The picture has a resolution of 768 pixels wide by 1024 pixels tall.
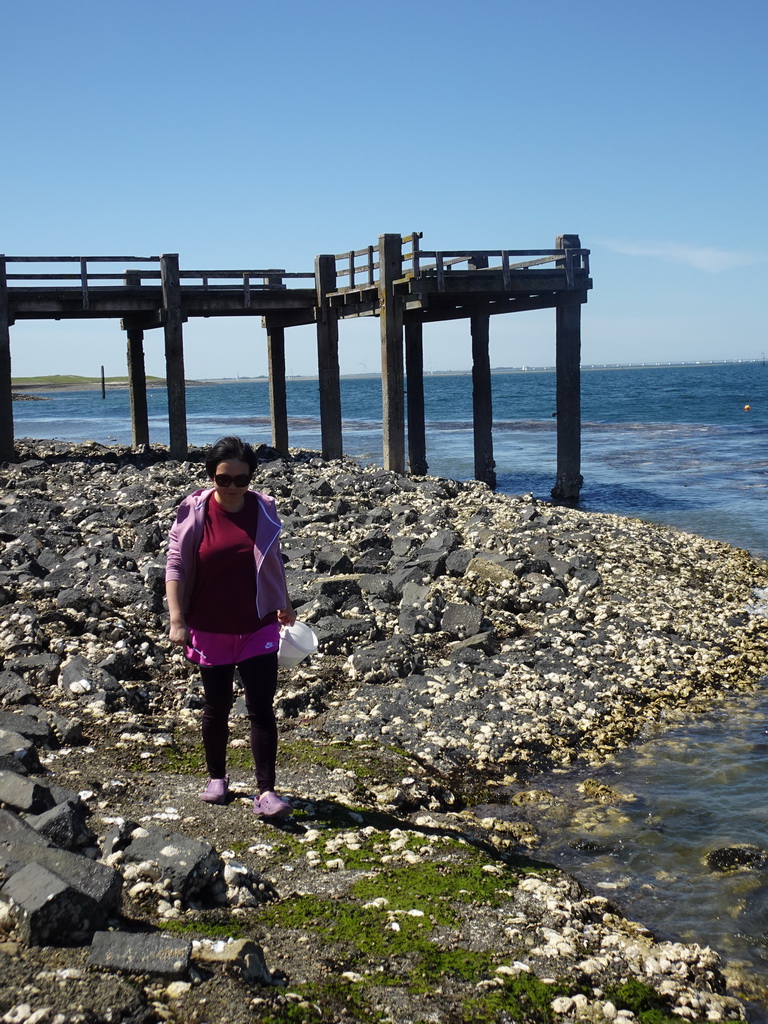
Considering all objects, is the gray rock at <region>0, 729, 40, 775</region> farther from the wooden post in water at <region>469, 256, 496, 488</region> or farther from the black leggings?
the wooden post in water at <region>469, 256, 496, 488</region>

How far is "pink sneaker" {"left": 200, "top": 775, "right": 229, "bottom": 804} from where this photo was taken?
5.29 m

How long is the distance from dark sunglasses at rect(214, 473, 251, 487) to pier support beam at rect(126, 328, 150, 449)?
66.6ft

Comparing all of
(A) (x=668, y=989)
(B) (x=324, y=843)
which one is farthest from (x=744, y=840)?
(B) (x=324, y=843)

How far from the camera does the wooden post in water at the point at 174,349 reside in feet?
64.3

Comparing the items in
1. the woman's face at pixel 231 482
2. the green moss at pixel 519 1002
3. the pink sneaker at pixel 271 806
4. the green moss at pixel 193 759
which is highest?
the woman's face at pixel 231 482

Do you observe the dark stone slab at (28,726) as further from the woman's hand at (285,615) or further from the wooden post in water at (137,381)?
the wooden post in water at (137,381)

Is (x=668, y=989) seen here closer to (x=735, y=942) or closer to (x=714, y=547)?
(x=735, y=942)

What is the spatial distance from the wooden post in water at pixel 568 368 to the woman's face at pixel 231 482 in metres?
15.3

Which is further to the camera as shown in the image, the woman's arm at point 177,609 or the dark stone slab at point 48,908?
the woman's arm at point 177,609

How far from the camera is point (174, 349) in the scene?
20047 millimetres

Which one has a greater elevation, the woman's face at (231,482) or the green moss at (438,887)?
the woman's face at (231,482)

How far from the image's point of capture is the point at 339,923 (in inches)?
166

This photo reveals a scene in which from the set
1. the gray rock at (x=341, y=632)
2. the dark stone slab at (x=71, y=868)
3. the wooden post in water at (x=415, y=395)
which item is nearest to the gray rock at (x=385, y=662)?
the gray rock at (x=341, y=632)

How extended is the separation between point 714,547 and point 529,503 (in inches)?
117
